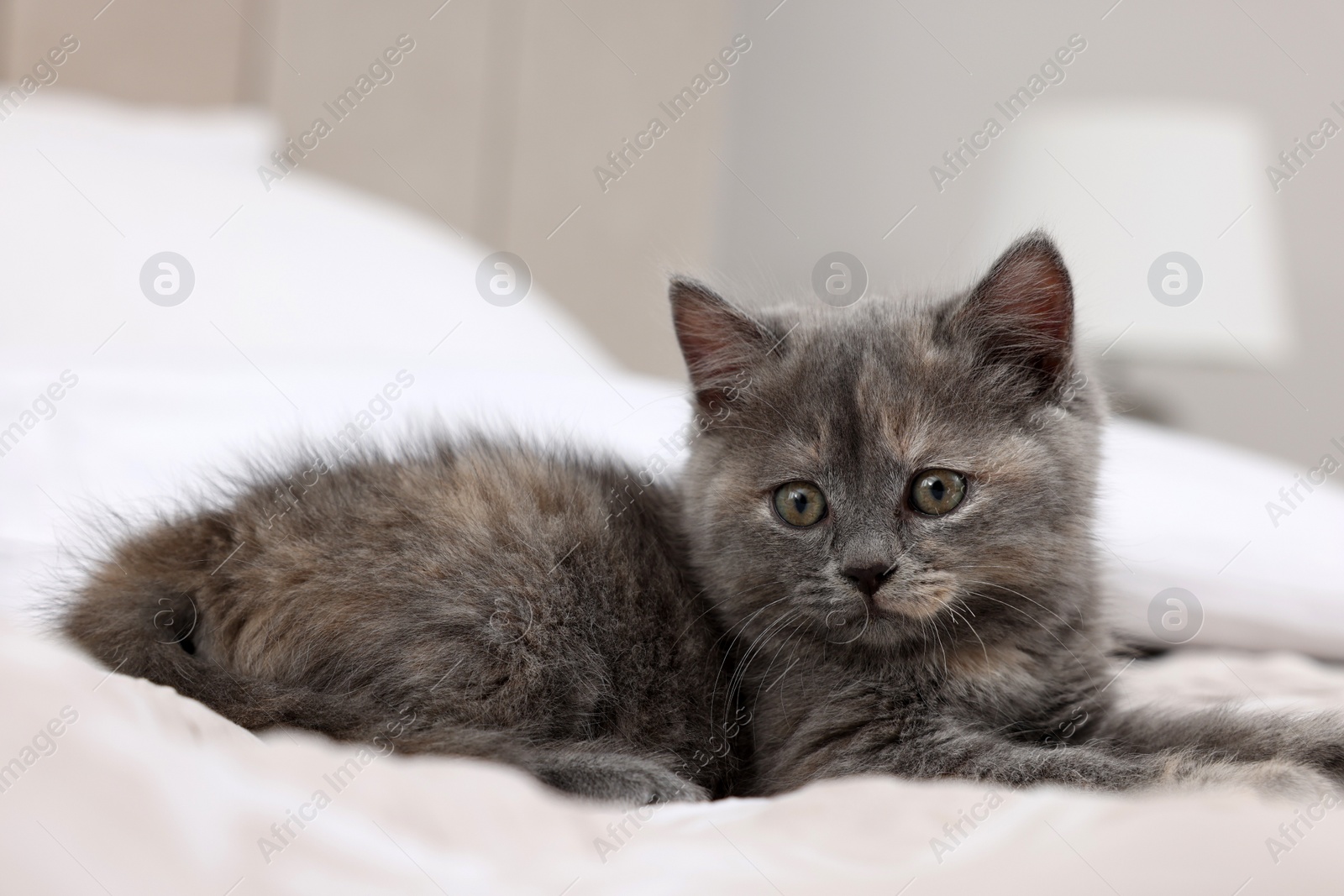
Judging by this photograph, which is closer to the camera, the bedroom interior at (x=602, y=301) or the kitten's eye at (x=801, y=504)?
the bedroom interior at (x=602, y=301)

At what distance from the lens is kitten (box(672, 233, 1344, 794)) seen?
129cm

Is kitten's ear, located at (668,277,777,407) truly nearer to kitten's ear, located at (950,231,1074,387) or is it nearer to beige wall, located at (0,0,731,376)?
kitten's ear, located at (950,231,1074,387)

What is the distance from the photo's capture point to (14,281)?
2.19m

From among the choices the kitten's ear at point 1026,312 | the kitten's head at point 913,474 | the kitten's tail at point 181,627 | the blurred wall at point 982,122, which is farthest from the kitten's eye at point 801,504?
the blurred wall at point 982,122

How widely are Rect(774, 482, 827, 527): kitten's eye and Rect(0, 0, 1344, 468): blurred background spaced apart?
218cm

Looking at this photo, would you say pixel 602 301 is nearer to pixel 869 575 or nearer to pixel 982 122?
pixel 982 122

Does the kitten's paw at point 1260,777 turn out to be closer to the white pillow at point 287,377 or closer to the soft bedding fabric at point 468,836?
the soft bedding fabric at point 468,836

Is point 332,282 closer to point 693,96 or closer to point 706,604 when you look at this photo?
point 706,604

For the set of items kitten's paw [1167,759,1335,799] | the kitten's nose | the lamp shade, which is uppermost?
the lamp shade

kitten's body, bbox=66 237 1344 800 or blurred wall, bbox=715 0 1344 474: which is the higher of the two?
blurred wall, bbox=715 0 1344 474

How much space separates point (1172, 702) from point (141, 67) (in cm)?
349

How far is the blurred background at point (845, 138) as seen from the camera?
391cm

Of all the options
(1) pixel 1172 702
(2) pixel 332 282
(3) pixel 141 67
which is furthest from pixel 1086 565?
(3) pixel 141 67

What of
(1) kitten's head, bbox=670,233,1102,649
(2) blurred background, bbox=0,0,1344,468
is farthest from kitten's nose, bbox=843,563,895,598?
(2) blurred background, bbox=0,0,1344,468
